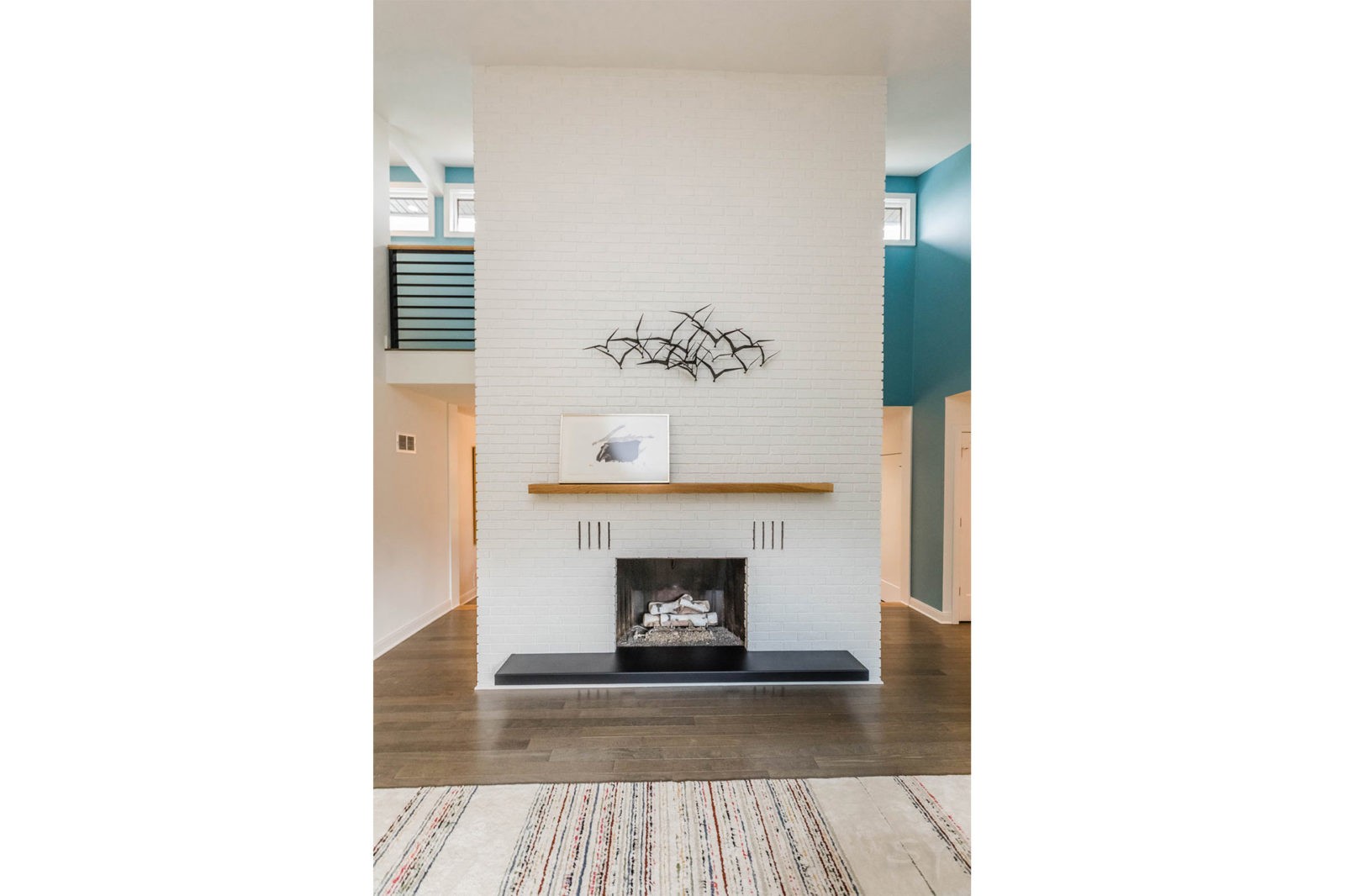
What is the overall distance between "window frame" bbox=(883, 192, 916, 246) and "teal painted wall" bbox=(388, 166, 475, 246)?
4102mm

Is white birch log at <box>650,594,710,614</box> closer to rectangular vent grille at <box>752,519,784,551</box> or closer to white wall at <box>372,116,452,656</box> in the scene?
rectangular vent grille at <box>752,519,784,551</box>

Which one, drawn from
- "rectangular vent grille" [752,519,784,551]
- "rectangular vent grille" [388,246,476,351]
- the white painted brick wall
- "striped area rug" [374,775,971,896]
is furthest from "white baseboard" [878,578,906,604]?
"rectangular vent grille" [388,246,476,351]

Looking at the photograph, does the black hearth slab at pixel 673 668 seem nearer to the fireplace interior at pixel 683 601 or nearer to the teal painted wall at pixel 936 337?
the fireplace interior at pixel 683 601

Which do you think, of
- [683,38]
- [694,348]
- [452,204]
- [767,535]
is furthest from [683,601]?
[452,204]

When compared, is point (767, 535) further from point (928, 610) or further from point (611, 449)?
point (928, 610)

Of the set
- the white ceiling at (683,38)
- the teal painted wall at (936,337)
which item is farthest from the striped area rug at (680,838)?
the white ceiling at (683,38)

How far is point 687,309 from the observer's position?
3.77 m

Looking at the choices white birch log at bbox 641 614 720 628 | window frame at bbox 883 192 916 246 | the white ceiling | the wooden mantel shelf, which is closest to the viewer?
the white ceiling

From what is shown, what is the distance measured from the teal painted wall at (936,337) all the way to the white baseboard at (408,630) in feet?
14.3

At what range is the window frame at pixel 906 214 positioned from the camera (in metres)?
5.91

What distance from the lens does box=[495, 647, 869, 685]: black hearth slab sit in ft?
11.4
